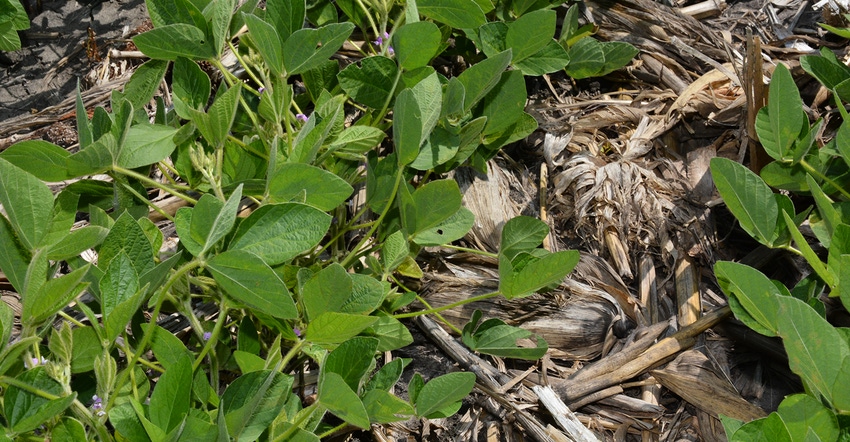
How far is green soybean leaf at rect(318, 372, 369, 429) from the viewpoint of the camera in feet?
3.06

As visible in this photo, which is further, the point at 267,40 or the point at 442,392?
the point at 267,40

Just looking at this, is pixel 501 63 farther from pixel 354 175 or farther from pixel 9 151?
pixel 9 151

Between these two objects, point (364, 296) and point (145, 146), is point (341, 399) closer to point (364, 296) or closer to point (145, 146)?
point (364, 296)

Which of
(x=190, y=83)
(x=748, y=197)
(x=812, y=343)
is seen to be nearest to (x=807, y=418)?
(x=812, y=343)

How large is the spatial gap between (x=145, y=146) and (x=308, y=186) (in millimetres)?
300

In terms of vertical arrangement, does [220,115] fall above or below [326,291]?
above

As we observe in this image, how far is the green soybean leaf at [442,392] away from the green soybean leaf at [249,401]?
209 mm

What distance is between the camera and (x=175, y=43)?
1.32 metres

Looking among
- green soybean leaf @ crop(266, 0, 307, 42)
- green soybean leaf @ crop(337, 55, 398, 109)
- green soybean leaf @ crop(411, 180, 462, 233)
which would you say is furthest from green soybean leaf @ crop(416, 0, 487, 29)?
green soybean leaf @ crop(411, 180, 462, 233)

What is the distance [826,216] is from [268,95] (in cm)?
92

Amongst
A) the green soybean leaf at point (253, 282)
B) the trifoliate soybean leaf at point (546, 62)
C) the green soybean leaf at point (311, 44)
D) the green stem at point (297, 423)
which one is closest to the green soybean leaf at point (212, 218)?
the green soybean leaf at point (253, 282)

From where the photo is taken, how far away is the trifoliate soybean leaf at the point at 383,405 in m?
1.06

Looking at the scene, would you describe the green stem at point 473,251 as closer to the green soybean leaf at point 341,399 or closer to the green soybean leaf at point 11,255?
the green soybean leaf at point 341,399

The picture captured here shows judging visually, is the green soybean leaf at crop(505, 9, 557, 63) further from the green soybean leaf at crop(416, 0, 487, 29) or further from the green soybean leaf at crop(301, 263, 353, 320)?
the green soybean leaf at crop(301, 263, 353, 320)
